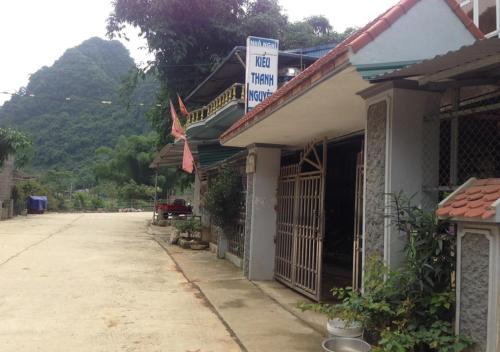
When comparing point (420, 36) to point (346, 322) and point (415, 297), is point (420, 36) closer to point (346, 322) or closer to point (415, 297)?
point (415, 297)

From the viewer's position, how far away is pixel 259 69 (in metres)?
11.7

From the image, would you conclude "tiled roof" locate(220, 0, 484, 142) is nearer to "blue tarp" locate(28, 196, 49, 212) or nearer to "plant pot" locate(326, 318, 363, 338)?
"plant pot" locate(326, 318, 363, 338)

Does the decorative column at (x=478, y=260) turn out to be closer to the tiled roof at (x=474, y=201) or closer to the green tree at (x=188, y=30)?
the tiled roof at (x=474, y=201)

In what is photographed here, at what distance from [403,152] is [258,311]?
132 inches

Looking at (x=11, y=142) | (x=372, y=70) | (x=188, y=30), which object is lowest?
(x=372, y=70)

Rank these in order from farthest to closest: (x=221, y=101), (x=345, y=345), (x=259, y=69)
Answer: (x=221, y=101) < (x=259, y=69) < (x=345, y=345)

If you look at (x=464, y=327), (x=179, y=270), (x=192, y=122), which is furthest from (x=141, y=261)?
(x=464, y=327)

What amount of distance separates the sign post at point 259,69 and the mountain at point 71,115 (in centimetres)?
4055

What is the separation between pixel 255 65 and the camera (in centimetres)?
1170

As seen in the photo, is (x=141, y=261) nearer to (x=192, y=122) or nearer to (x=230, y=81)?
(x=192, y=122)

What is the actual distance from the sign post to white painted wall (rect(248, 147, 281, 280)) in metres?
3.05

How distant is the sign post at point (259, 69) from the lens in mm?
11648

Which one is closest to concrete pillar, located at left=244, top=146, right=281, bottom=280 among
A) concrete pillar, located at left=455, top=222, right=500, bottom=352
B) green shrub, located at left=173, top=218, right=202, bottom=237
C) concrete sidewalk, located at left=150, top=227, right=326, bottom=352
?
concrete sidewalk, located at left=150, top=227, right=326, bottom=352

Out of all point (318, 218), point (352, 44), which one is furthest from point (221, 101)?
point (352, 44)
